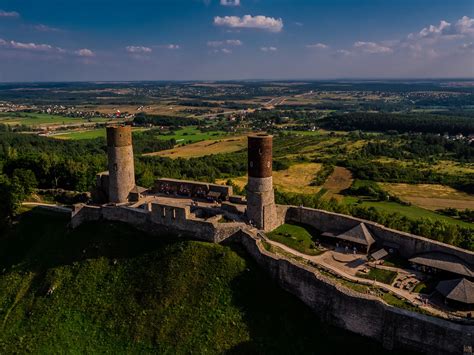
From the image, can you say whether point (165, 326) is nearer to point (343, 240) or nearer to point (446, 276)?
point (343, 240)

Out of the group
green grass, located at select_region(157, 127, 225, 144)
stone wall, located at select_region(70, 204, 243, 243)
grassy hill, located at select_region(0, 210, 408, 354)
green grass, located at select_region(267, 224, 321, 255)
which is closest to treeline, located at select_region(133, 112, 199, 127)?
green grass, located at select_region(157, 127, 225, 144)

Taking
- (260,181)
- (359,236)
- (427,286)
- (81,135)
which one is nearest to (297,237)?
(359,236)

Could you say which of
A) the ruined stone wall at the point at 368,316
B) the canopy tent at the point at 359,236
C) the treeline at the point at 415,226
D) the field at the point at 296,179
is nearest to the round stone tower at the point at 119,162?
the ruined stone wall at the point at 368,316

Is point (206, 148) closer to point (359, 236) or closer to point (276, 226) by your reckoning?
point (276, 226)

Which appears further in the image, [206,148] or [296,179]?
[206,148]

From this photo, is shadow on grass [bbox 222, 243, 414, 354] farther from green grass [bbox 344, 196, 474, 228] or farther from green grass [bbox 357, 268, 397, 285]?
green grass [bbox 344, 196, 474, 228]

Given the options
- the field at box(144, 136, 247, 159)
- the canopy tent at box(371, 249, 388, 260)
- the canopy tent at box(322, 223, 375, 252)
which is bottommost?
the field at box(144, 136, 247, 159)
